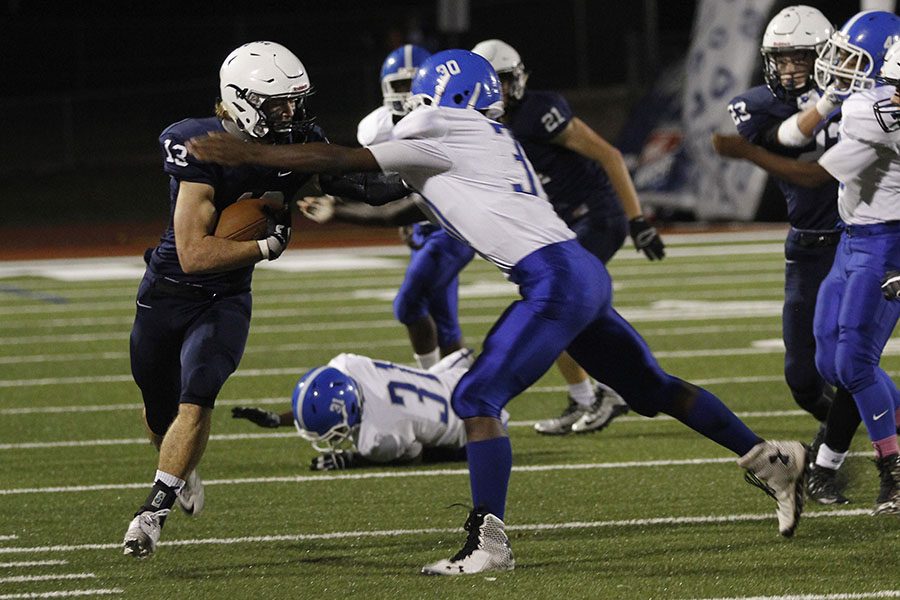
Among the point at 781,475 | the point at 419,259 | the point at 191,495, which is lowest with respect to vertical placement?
the point at 191,495

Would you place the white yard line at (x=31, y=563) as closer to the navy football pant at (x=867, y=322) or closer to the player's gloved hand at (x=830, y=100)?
the navy football pant at (x=867, y=322)

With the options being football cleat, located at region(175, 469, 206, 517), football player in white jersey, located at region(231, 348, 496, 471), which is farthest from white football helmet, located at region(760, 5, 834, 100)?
football cleat, located at region(175, 469, 206, 517)

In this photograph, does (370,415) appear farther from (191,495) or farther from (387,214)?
(387,214)

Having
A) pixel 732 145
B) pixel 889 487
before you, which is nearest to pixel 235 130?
pixel 732 145

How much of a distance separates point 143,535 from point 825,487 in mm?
2223

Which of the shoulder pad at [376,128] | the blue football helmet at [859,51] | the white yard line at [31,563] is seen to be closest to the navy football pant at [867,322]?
the blue football helmet at [859,51]

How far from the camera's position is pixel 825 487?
5.27 meters

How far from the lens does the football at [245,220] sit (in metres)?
4.75

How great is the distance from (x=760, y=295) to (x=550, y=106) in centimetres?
492

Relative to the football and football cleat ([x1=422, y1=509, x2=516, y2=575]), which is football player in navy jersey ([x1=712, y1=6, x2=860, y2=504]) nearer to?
football cleat ([x1=422, y1=509, x2=516, y2=575])

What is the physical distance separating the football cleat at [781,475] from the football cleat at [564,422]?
6.90ft

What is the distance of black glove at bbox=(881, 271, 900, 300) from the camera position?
189 inches

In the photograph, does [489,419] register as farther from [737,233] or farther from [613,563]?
[737,233]

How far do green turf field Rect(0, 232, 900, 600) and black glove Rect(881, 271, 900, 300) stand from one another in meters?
0.69
